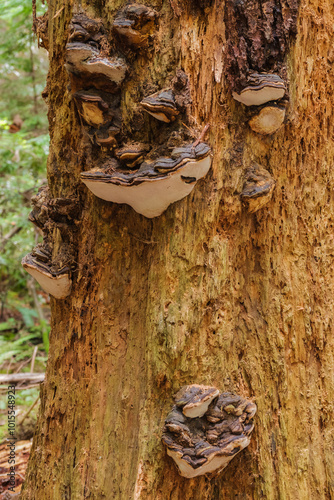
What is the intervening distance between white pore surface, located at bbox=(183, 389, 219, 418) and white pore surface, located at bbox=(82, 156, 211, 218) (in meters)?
1.04

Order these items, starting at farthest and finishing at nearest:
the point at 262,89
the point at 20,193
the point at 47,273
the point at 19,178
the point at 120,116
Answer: the point at 19,178 → the point at 20,193 → the point at 47,273 → the point at 120,116 → the point at 262,89

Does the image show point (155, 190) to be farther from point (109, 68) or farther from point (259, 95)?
point (259, 95)

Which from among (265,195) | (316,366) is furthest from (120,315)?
(316,366)

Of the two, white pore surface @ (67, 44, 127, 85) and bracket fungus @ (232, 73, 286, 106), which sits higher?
white pore surface @ (67, 44, 127, 85)

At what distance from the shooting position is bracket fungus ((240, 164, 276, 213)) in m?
2.28

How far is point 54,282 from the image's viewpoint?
2479 millimetres

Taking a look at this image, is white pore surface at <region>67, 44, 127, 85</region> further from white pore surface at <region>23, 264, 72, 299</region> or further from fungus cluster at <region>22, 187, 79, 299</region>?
white pore surface at <region>23, 264, 72, 299</region>

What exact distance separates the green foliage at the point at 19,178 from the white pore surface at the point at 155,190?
198 inches

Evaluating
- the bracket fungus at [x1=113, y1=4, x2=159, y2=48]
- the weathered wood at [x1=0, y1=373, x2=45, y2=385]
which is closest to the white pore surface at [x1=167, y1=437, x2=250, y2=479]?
the bracket fungus at [x1=113, y1=4, x2=159, y2=48]

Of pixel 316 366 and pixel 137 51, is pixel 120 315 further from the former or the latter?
pixel 137 51

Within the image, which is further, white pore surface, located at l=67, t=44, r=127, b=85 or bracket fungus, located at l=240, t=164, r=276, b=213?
bracket fungus, located at l=240, t=164, r=276, b=213

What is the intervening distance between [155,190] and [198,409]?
1.15 m

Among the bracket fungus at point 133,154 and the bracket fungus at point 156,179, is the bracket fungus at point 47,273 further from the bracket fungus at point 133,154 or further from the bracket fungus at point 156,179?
the bracket fungus at point 133,154

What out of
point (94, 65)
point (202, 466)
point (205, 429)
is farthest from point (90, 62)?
point (202, 466)
